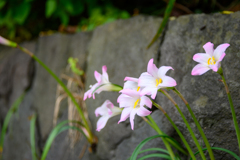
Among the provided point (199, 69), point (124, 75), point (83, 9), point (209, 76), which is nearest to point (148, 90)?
point (199, 69)

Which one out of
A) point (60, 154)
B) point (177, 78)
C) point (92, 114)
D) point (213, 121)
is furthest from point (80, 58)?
point (213, 121)

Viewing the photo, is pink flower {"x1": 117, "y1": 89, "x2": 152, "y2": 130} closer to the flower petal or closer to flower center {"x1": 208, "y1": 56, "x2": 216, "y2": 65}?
the flower petal

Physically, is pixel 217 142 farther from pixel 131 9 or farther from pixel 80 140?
pixel 131 9

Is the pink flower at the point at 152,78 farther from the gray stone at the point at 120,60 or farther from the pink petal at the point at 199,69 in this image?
the gray stone at the point at 120,60

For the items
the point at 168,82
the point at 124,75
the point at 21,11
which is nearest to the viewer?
the point at 168,82

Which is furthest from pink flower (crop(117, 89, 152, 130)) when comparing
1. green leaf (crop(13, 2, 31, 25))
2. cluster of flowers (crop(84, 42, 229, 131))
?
green leaf (crop(13, 2, 31, 25))

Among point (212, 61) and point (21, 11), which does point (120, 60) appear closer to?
point (212, 61)
